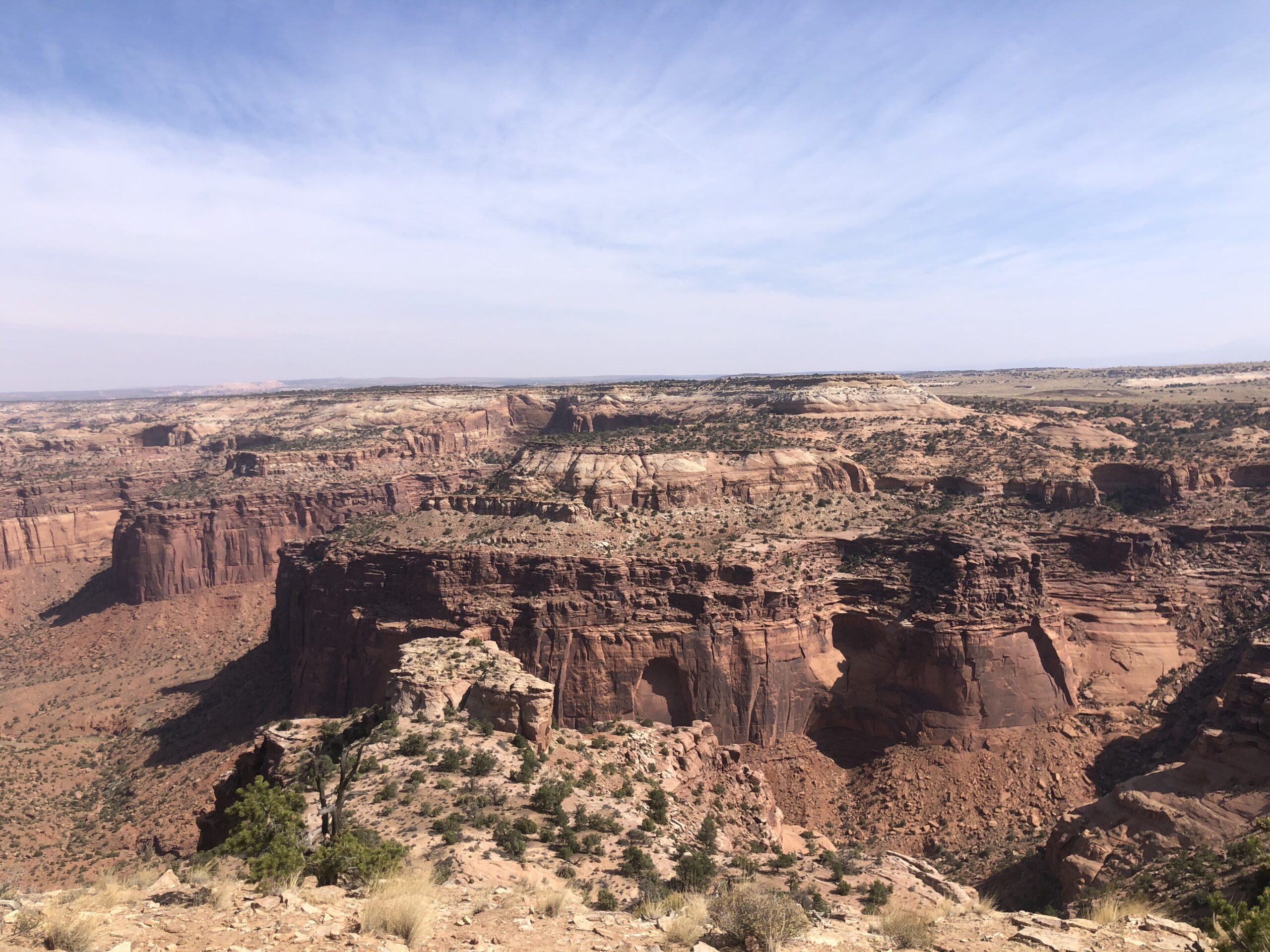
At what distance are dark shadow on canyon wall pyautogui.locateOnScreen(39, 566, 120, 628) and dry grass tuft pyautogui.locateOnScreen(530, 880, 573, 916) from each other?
73.6 m

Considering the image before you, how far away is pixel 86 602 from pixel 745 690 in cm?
7004

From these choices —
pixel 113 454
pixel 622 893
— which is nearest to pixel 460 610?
pixel 622 893

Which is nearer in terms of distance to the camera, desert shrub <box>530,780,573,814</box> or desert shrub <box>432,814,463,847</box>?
desert shrub <box>432,814,463,847</box>

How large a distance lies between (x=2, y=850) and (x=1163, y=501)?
64673mm

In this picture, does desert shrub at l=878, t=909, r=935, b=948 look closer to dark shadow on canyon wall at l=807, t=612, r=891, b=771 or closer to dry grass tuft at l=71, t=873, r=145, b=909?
dry grass tuft at l=71, t=873, r=145, b=909

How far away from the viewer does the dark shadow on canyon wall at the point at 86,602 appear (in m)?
72.8

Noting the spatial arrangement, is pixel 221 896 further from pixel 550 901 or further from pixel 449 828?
pixel 449 828

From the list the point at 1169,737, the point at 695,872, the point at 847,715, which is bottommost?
the point at 847,715

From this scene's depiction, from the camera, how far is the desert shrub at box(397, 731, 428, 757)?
2547 centimetres

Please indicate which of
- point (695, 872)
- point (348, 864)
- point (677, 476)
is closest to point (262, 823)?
point (348, 864)

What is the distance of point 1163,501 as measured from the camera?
1854 inches

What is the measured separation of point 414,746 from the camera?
83.9ft

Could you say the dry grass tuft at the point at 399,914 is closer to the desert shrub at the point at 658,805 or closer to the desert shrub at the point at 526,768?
the desert shrub at the point at 526,768

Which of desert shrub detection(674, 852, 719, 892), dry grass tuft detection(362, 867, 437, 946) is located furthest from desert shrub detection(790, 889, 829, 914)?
dry grass tuft detection(362, 867, 437, 946)
